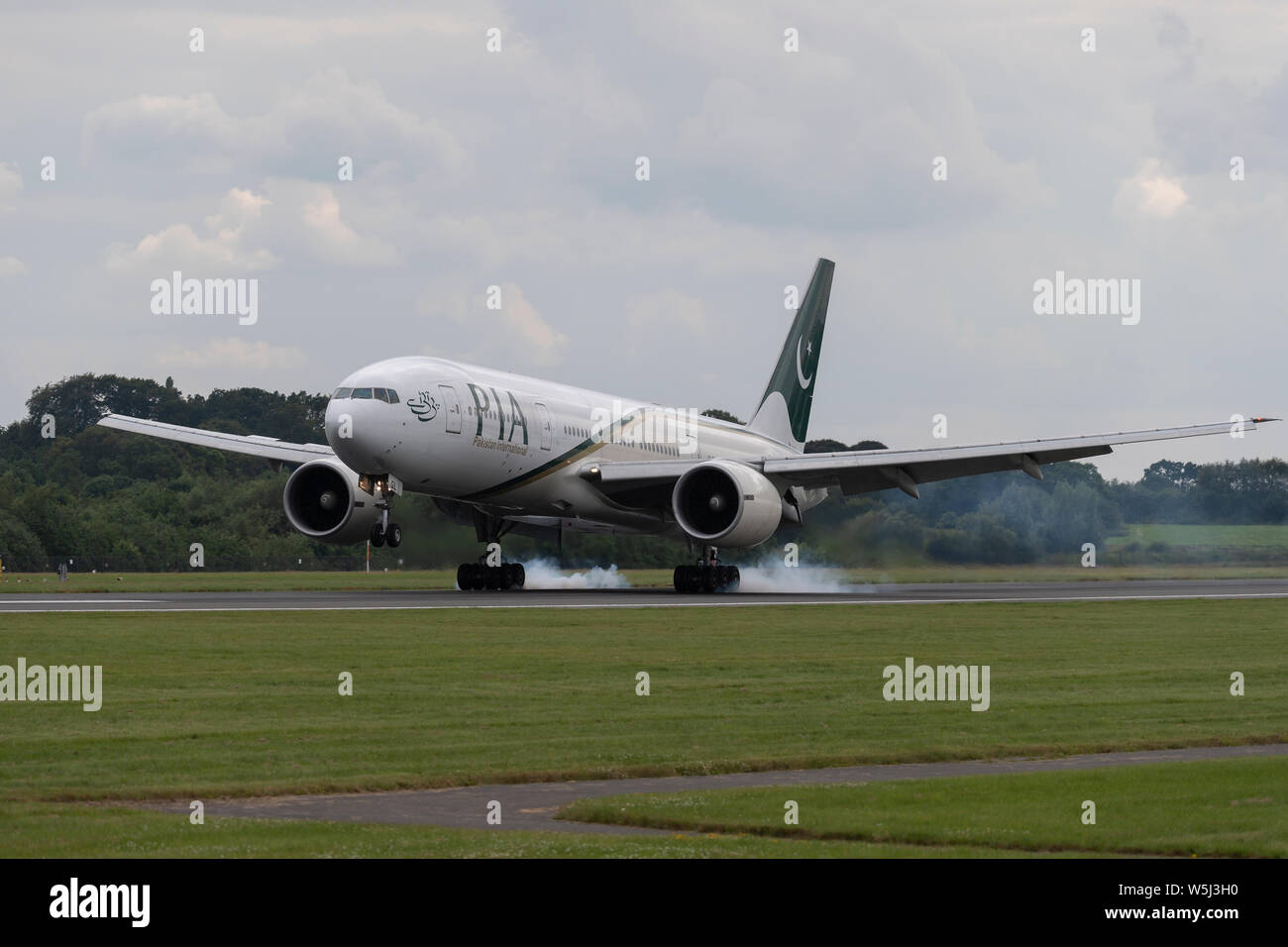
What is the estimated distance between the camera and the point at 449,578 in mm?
59125

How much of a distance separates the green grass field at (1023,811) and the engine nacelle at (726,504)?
29901mm

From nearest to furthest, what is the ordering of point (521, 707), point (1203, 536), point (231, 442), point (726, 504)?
point (521, 707) < point (726, 504) < point (231, 442) < point (1203, 536)

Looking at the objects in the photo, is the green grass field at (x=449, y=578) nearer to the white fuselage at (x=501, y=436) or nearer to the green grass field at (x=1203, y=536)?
the green grass field at (x=1203, y=536)

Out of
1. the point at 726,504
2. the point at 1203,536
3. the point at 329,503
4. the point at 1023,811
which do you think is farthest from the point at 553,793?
the point at 1203,536

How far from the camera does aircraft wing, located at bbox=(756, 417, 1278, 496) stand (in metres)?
46.8

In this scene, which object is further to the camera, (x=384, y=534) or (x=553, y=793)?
(x=384, y=534)

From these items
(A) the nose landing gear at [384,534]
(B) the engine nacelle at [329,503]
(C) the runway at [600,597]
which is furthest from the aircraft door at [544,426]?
(A) the nose landing gear at [384,534]

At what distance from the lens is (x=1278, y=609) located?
4034 cm

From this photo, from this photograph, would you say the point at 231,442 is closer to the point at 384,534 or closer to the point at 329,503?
the point at 329,503

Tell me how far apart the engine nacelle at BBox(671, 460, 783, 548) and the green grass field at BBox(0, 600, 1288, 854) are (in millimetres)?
12013

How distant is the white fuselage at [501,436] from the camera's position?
4019cm

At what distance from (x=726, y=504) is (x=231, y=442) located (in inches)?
624
